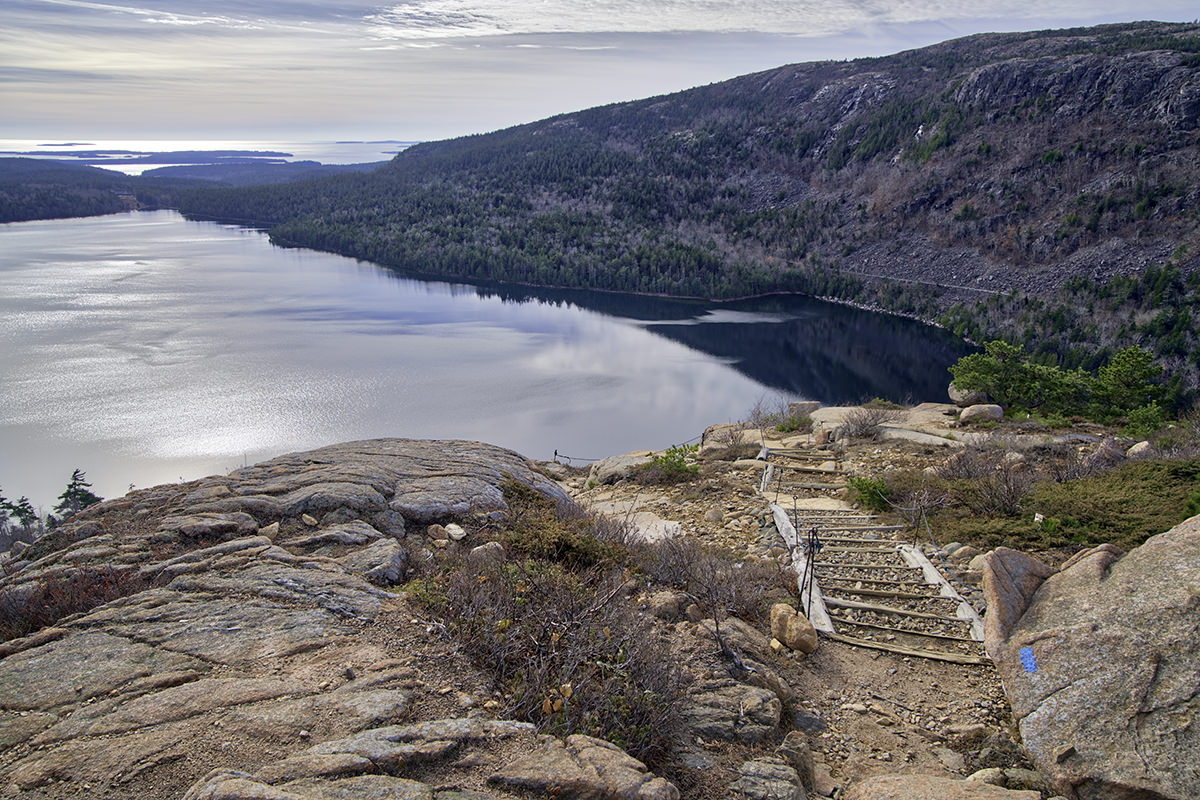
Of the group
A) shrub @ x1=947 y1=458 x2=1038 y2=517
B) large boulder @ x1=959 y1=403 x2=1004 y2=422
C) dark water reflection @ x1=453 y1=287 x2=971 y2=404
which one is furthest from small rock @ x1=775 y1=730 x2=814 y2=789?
dark water reflection @ x1=453 y1=287 x2=971 y2=404

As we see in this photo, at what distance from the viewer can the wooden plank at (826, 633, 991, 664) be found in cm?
685

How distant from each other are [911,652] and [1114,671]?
73.7 inches

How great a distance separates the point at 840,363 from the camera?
51.5 metres

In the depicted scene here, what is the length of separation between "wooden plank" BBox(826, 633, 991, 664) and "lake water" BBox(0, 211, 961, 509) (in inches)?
932

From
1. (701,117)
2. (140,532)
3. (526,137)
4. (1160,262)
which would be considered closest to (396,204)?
(526,137)

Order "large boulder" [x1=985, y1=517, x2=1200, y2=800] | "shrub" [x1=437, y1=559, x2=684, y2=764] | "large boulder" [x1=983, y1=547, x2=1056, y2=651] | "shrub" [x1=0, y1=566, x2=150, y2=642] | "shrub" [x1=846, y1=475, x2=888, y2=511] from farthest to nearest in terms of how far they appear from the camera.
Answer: "shrub" [x1=846, y1=475, x2=888, y2=511]
"large boulder" [x1=983, y1=547, x2=1056, y2=651]
"shrub" [x1=0, y1=566, x2=150, y2=642]
"large boulder" [x1=985, y1=517, x2=1200, y2=800]
"shrub" [x1=437, y1=559, x2=684, y2=764]

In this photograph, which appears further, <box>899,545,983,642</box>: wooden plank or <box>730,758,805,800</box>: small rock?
<box>899,545,983,642</box>: wooden plank

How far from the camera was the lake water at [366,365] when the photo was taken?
31.6 meters

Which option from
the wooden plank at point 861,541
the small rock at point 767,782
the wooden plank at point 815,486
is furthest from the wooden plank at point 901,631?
the wooden plank at point 815,486

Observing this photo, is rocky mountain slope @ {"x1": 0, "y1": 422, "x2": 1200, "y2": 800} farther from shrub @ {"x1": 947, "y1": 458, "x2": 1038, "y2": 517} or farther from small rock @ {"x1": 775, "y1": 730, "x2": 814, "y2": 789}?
shrub @ {"x1": 947, "y1": 458, "x2": 1038, "y2": 517}

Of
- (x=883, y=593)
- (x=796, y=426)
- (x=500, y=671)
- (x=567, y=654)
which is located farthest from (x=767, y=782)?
(x=796, y=426)

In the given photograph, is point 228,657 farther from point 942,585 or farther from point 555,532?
point 942,585

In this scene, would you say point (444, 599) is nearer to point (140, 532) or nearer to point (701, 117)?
point (140, 532)

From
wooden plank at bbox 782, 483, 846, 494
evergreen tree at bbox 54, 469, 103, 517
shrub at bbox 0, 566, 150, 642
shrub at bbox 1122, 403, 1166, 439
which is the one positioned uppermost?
shrub at bbox 0, 566, 150, 642
